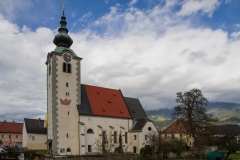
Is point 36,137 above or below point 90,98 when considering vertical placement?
below

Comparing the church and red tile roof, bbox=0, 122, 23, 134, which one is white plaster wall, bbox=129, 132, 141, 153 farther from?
red tile roof, bbox=0, 122, 23, 134

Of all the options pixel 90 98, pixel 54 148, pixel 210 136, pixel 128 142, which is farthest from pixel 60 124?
pixel 210 136

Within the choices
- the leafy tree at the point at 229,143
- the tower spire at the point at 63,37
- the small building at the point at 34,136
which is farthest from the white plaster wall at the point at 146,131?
the small building at the point at 34,136

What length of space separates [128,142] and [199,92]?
16.6m

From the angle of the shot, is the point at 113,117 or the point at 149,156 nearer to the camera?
the point at 149,156

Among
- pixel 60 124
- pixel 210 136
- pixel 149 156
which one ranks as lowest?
pixel 149 156

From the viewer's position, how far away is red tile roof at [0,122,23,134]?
72.4m

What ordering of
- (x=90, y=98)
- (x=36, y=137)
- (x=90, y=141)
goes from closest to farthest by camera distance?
(x=90, y=141)
(x=90, y=98)
(x=36, y=137)

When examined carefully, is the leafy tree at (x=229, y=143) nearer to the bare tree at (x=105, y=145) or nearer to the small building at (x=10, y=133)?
the bare tree at (x=105, y=145)

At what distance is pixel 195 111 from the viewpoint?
127 feet

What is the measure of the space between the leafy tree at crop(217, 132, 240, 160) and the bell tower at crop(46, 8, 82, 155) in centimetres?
2242

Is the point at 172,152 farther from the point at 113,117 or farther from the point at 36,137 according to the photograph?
the point at 36,137

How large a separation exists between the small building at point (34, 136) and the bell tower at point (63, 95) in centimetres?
1976

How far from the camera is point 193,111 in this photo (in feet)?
128
